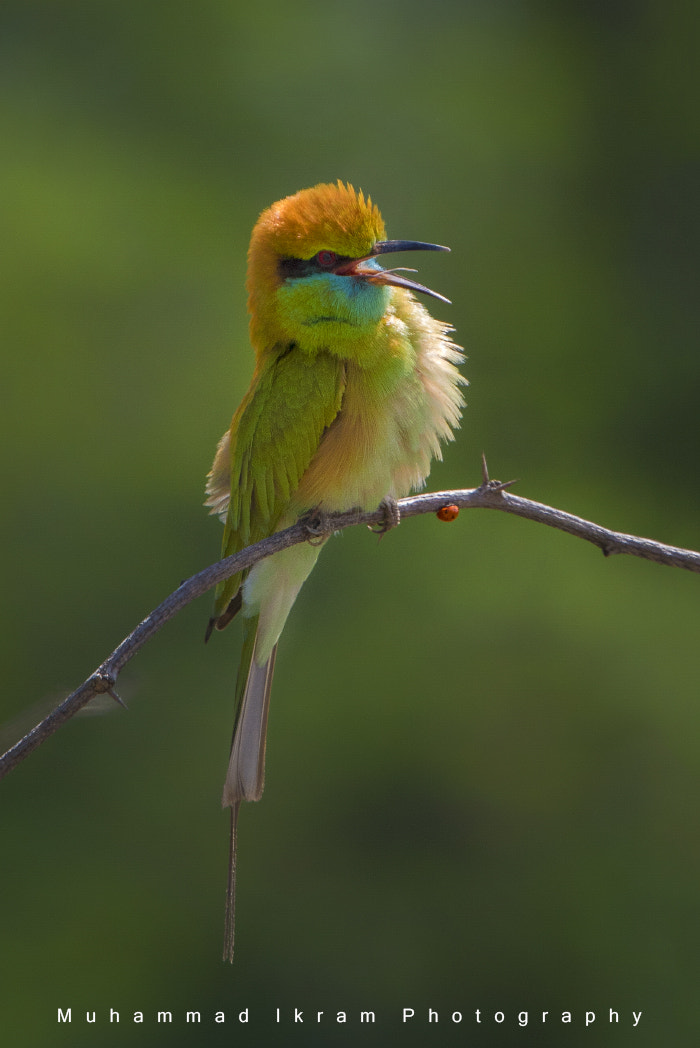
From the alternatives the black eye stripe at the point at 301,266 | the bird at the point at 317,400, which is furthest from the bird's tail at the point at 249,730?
the black eye stripe at the point at 301,266

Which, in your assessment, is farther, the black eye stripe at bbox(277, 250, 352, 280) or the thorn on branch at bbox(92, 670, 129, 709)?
the black eye stripe at bbox(277, 250, 352, 280)

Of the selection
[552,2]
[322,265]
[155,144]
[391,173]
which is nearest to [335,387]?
[322,265]

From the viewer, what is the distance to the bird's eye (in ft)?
4.56

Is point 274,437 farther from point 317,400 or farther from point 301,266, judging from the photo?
point 301,266

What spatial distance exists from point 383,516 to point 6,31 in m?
3.24

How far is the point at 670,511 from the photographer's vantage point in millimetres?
3836

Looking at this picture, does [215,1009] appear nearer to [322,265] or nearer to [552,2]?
[322,265]

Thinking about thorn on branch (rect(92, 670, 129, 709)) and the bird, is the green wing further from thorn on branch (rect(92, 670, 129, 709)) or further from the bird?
thorn on branch (rect(92, 670, 129, 709))

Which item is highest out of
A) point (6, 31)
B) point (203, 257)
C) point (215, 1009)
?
point (6, 31)

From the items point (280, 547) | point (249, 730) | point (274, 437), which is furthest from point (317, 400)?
point (249, 730)

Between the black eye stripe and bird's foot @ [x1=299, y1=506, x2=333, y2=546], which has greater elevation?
the black eye stripe


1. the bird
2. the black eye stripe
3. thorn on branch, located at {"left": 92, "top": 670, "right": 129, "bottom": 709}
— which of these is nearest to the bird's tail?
the bird

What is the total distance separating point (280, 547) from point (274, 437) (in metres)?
0.27

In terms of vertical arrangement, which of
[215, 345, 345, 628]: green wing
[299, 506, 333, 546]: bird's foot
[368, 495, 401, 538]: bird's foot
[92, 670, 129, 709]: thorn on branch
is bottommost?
[92, 670, 129, 709]: thorn on branch
